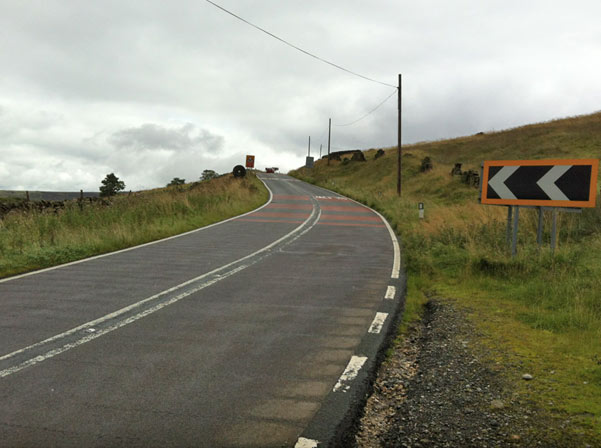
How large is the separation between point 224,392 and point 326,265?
663 cm

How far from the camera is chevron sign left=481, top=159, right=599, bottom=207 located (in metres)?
8.51

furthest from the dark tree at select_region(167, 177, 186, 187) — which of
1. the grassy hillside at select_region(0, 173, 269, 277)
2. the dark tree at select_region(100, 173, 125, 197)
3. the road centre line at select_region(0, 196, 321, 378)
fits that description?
the road centre line at select_region(0, 196, 321, 378)

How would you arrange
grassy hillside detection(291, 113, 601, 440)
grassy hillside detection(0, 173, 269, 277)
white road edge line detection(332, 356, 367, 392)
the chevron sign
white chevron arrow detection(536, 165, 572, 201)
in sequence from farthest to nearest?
grassy hillside detection(0, 173, 269, 277), white chevron arrow detection(536, 165, 572, 201), the chevron sign, white road edge line detection(332, 356, 367, 392), grassy hillside detection(291, 113, 601, 440)

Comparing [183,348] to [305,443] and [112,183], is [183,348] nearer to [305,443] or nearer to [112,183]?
[305,443]

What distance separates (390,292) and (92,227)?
11454mm

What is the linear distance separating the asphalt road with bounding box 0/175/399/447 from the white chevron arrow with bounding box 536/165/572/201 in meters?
3.17

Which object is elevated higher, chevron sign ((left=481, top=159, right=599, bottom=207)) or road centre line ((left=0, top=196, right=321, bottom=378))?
chevron sign ((left=481, top=159, right=599, bottom=207))

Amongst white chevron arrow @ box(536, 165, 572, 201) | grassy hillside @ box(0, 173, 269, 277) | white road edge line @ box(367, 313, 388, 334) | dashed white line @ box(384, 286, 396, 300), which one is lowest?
white road edge line @ box(367, 313, 388, 334)

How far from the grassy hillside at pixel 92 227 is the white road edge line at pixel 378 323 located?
7144mm

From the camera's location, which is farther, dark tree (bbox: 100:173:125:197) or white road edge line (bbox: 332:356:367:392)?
dark tree (bbox: 100:173:125:197)

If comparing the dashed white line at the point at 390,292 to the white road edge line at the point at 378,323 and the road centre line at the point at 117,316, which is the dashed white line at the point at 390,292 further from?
the road centre line at the point at 117,316

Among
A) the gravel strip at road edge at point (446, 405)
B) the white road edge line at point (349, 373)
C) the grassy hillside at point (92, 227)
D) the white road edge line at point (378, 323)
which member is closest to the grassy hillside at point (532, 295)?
the gravel strip at road edge at point (446, 405)

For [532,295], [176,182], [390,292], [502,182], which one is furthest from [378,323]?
[176,182]

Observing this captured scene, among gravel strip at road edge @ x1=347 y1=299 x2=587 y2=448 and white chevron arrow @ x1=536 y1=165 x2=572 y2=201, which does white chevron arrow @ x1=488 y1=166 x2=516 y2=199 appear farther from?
gravel strip at road edge @ x1=347 y1=299 x2=587 y2=448
